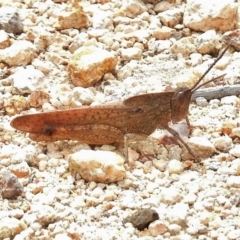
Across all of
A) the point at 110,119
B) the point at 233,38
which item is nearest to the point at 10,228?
the point at 110,119

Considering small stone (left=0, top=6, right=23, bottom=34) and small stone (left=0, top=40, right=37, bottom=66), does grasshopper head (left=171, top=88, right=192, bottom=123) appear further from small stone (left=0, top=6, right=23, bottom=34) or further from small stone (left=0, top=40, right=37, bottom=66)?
small stone (left=0, top=6, right=23, bottom=34)

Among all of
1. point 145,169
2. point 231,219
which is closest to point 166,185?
point 145,169

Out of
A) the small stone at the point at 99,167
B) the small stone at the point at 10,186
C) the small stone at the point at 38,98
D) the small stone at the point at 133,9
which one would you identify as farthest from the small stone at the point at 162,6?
the small stone at the point at 10,186

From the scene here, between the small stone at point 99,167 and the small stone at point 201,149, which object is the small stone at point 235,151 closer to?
the small stone at point 201,149

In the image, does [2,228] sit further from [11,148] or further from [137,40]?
[137,40]

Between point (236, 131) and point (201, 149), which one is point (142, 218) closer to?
point (201, 149)
